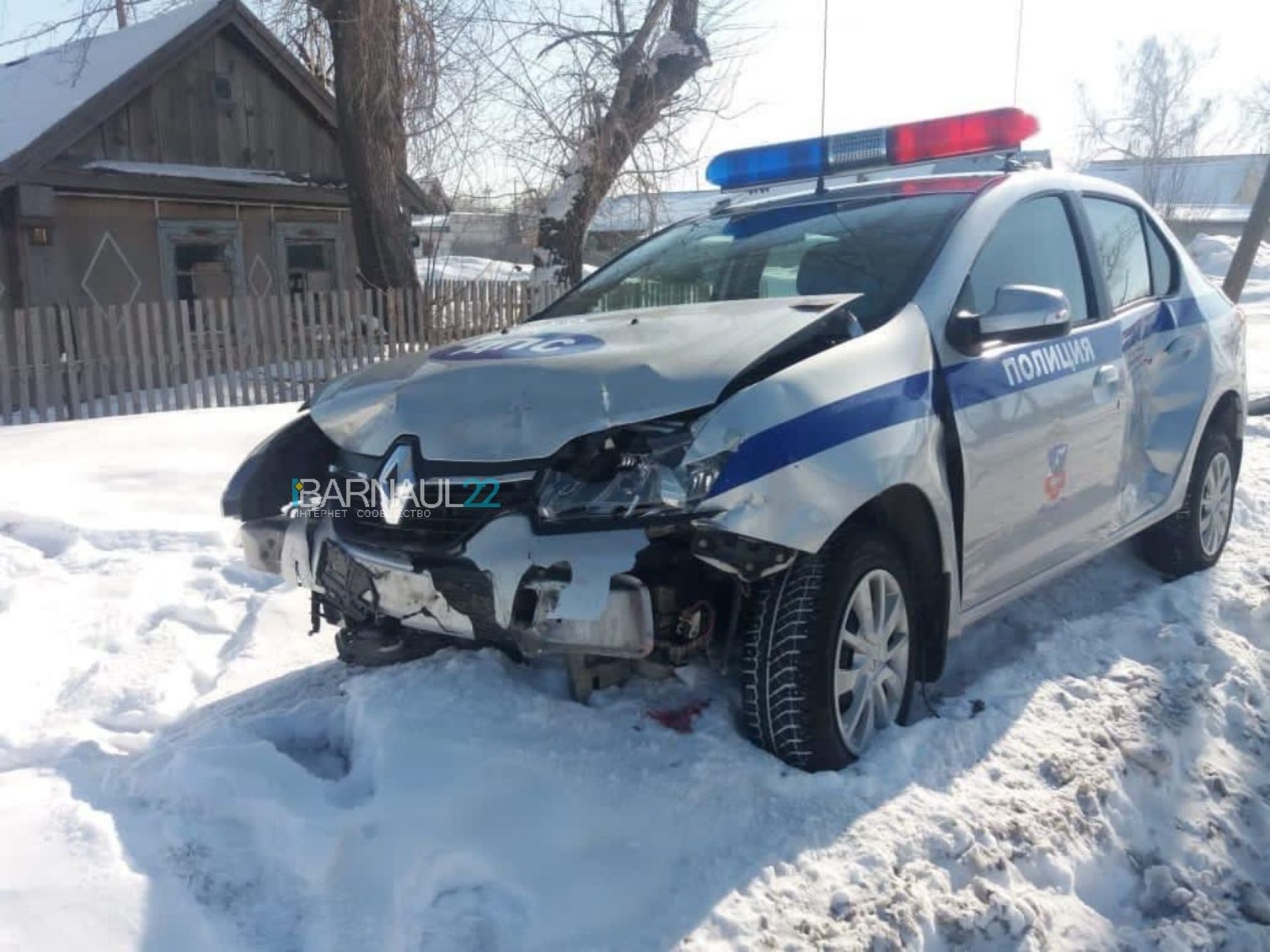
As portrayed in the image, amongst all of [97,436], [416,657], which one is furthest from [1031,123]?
[97,436]

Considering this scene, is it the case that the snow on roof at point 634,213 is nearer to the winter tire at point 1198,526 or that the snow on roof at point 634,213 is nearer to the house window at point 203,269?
the house window at point 203,269

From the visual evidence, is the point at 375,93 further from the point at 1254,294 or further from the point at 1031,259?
the point at 1254,294

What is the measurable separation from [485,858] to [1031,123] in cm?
302

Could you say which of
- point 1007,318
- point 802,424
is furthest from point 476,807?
point 1007,318

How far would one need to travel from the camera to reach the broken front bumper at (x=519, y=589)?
95.4 inches

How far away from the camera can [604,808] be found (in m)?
2.56

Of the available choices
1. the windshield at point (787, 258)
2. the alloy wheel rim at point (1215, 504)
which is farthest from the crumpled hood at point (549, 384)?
the alloy wheel rim at point (1215, 504)

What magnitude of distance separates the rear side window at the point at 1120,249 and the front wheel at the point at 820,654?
1889mm

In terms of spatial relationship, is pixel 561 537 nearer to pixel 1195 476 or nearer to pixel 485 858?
pixel 485 858

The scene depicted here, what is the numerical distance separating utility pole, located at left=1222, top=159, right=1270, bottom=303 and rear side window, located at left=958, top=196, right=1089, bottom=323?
9.37 m

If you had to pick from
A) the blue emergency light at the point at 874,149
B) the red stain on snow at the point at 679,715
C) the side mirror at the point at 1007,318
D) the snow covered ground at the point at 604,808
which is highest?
the blue emergency light at the point at 874,149

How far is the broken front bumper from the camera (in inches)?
95.4

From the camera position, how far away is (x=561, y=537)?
2490 millimetres

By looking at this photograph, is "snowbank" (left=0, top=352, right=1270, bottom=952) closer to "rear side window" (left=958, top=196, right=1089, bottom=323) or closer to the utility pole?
"rear side window" (left=958, top=196, right=1089, bottom=323)
